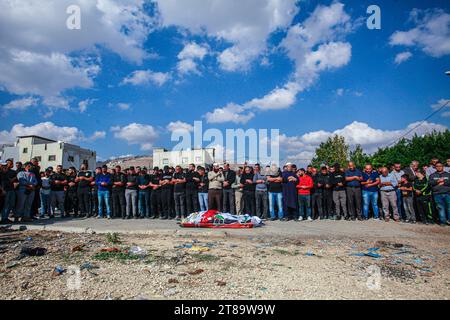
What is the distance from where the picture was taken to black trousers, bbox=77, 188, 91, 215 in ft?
34.9

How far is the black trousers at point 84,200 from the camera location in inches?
419

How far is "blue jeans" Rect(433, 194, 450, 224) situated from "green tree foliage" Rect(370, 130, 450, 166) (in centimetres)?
1595

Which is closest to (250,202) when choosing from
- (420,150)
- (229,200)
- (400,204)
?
(229,200)

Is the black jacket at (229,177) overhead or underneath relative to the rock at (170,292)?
overhead

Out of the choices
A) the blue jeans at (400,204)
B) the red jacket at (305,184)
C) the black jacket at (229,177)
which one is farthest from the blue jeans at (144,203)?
the blue jeans at (400,204)

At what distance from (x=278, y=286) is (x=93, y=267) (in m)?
2.88

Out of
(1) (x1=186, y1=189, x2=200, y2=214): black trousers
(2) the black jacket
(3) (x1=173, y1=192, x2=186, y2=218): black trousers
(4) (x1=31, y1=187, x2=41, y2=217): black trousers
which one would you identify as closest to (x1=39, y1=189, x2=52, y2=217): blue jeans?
(4) (x1=31, y1=187, x2=41, y2=217): black trousers

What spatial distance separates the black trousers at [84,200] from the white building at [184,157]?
139 ft

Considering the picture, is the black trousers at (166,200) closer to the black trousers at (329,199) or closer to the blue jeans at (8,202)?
the blue jeans at (8,202)

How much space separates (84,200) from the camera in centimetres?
1067

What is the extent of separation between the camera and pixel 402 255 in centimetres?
505

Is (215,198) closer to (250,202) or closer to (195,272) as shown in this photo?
(250,202)

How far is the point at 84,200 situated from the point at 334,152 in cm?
3700
